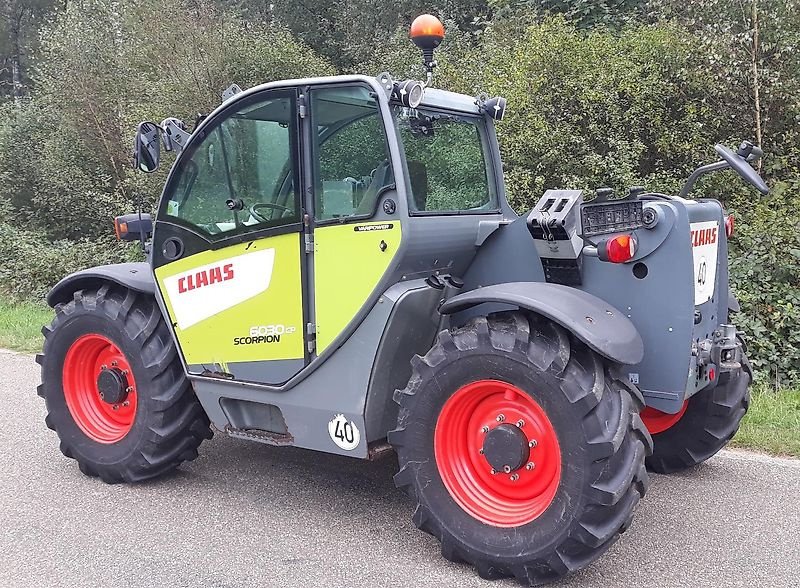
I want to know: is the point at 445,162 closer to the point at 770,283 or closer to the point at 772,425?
the point at 772,425

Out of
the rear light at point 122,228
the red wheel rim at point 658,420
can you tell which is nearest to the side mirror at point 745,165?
the red wheel rim at point 658,420

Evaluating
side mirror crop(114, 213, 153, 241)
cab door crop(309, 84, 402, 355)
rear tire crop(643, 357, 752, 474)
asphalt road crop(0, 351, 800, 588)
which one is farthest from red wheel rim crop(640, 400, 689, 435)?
side mirror crop(114, 213, 153, 241)

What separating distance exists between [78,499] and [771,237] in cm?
647

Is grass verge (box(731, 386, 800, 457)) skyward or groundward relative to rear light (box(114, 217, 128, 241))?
groundward

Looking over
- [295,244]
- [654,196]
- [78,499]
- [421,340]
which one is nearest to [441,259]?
[421,340]

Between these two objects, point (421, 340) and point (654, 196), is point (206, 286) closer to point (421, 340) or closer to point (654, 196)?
point (421, 340)

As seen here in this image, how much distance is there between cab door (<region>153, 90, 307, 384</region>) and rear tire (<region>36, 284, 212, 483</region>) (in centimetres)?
21

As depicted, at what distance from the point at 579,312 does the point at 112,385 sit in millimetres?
2801

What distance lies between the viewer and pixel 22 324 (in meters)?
10.1

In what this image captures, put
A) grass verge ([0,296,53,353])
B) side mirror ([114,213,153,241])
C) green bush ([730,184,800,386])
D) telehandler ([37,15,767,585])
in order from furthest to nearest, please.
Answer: grass verge ([0,296,53,353]) < green bush ([730,184,800,386]) < side mirror ([114,213,153,241]) < telehandler ([37,15,767,585])

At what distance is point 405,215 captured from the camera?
3.71 meters

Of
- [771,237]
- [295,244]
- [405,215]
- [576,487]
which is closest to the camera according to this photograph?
[576,487]

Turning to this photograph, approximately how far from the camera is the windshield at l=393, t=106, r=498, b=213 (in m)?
3.96

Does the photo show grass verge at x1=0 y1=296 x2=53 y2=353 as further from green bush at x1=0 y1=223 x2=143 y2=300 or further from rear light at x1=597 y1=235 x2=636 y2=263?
rear light at x1=597 y1=235 x2=636 y2=263
